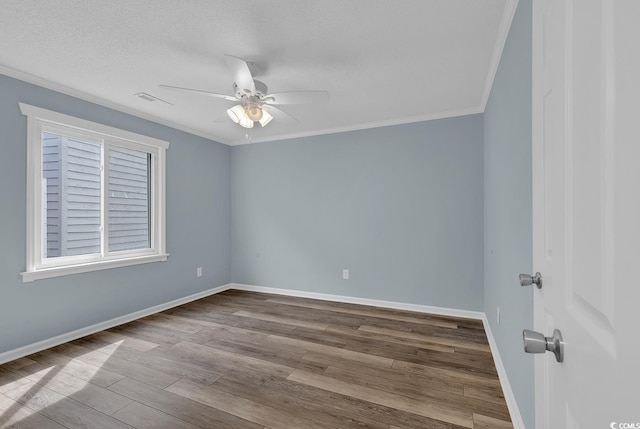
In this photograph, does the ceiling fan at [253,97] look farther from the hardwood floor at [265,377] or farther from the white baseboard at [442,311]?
the white baseboard at [442,311]

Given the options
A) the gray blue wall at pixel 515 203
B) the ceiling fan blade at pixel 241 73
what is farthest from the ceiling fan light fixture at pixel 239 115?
the gray blue wall at pixel 515 203

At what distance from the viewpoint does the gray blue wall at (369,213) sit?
3.29 metres

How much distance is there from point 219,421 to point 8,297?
2263 millimetres

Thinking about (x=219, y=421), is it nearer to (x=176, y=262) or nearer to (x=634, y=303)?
(x=634, y=303)

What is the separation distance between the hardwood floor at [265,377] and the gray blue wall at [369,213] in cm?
60

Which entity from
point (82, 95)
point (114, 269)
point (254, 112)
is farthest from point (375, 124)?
point (114, 269)

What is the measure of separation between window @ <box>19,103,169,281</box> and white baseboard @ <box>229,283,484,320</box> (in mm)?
1516

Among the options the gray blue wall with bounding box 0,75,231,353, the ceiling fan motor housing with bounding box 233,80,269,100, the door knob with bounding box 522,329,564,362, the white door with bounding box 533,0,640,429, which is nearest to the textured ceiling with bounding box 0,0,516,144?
the ceiling fan motor housing with bounding box 233,80,269,100

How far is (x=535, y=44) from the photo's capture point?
2.95 ft

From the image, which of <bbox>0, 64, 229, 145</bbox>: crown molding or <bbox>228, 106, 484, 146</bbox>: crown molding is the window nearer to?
<bbox>0, 64, 229, 145</bbox>: crown molding

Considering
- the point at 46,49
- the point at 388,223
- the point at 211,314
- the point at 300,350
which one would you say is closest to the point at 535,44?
the point at 300,350

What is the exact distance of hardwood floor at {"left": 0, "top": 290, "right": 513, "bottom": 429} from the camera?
167cm

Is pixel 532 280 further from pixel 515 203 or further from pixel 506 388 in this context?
pixel 506 388

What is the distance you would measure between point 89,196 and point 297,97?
2.55 metres
